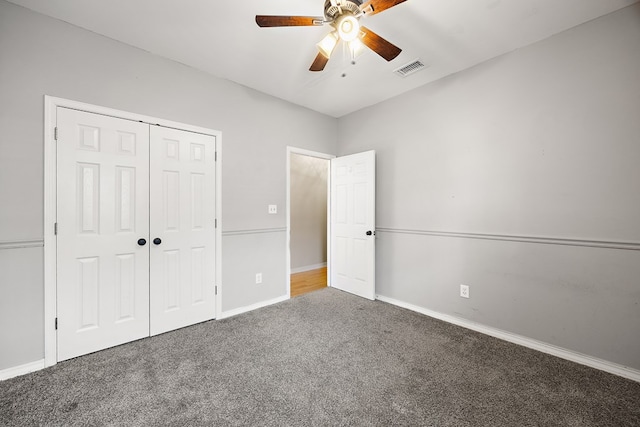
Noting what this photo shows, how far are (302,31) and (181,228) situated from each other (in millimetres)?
2152

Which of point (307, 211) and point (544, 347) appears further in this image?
point (307, 211)

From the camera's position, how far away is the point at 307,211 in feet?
17.3

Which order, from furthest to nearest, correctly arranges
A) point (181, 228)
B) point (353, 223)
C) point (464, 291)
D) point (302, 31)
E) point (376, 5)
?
1. point (353, 223)
2. point (464, 291)
3. point (181, 228)
4. point (302, 31)
5. point (376, 5)

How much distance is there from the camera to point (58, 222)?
204cm

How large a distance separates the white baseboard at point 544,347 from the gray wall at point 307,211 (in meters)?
2.56

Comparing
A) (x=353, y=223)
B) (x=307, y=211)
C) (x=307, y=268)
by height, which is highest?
(x=307, y=211)

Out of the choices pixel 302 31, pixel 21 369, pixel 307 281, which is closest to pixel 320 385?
pixel 21 369

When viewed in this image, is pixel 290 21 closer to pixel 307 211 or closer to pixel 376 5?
pixel 376 5

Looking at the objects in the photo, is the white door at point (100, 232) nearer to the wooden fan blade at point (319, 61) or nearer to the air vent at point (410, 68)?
the wooden fan blade at point (319, 61)

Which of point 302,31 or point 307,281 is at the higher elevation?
point 302,31

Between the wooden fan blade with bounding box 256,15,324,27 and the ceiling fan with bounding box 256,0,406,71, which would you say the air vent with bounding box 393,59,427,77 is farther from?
the wooden fan blade with bounding box 256,15,324,27

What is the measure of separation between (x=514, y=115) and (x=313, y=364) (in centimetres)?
285

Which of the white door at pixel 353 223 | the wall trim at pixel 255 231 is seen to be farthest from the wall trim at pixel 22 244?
the white door at pixel 353 223

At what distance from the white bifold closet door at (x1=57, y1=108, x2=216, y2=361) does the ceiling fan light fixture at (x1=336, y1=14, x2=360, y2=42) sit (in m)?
1.82
